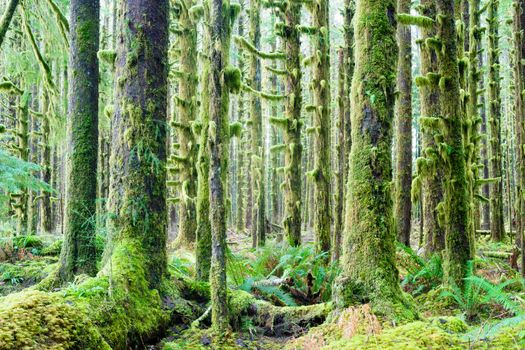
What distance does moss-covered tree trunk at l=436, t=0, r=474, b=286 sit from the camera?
7.39m

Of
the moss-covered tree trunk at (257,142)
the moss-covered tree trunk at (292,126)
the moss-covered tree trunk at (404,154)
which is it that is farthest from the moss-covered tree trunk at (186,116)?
the moss-covered tree trunk at (404,154)

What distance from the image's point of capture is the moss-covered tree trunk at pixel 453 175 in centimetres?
739

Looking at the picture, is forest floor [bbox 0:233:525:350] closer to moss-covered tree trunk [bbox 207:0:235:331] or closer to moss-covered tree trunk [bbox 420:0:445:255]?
moss-covered tree trunk [bbox 207:0:235:331]


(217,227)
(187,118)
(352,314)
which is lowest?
(352,314)

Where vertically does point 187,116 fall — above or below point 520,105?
above

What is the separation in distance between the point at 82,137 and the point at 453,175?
6.14 m

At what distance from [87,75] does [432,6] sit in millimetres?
7651

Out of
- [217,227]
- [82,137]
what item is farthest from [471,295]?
[82,137]

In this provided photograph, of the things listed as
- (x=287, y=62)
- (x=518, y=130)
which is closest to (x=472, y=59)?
(x=287, y=62)

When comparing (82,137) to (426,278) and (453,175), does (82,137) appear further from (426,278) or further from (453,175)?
(426,278)

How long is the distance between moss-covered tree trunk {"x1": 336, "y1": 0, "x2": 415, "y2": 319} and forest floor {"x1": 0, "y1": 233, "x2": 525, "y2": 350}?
11.3 inches

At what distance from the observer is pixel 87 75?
25.0ft

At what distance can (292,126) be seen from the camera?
38.6 ft

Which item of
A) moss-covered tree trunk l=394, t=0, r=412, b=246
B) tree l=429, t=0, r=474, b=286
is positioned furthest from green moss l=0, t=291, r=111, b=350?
moss-covered tree trunk l=394, t=0, r=412, b=246
